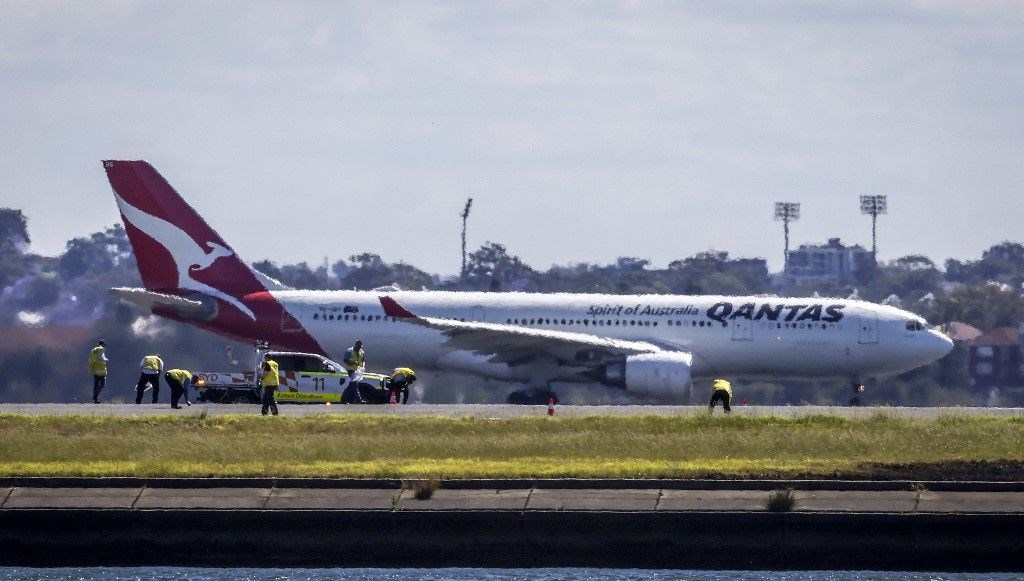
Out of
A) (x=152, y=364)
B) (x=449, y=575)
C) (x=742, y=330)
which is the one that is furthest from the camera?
(x=742, y=330)

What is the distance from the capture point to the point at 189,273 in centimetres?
5569

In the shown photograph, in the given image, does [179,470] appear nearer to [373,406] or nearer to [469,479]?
[469,479]

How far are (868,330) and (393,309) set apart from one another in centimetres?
1337

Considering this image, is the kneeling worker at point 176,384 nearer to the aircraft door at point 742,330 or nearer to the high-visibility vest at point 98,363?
the high-visibility vest at point 98,363

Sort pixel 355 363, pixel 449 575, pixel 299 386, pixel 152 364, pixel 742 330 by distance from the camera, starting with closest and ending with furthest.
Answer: pixel 449 575, pixel 152 364, pixel 355 363, pixel 299 386, pixel 742 330

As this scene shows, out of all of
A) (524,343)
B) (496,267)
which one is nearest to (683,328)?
(524,343)

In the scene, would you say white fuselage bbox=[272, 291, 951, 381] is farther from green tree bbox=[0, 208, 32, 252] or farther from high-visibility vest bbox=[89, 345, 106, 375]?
green tree bbox=[0, 208, 32, 252]

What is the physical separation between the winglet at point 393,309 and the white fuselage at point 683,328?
289mm

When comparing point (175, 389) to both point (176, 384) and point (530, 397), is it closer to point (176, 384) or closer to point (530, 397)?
point (176, 384)

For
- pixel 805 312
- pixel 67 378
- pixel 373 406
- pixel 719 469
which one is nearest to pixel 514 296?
pixel 805 312

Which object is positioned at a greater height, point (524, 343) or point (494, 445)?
point (524, 343)

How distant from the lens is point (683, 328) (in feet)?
174

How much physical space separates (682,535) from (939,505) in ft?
11.6

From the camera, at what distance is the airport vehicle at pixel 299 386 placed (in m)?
45.7
